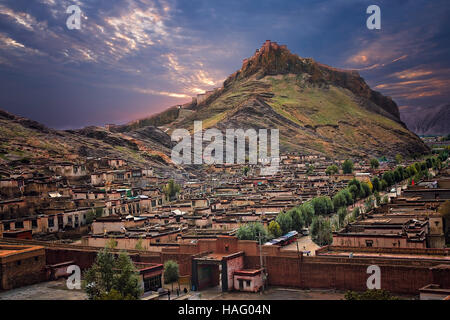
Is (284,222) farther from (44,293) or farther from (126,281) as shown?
(44,293)

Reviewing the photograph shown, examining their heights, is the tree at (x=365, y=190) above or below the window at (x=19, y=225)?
above

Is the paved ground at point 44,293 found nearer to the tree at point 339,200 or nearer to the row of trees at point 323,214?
the row of trees at point 323,214

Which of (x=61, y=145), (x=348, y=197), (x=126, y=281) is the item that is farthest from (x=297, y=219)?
(x=61, y=145)

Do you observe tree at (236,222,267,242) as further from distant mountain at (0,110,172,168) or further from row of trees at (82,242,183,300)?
distant mountain at (0,110,172,168)

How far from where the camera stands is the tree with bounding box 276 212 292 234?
38441mm

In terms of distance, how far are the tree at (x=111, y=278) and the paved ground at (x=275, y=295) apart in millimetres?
3660

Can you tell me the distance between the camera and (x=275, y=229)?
120 feet

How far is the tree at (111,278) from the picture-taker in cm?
1959

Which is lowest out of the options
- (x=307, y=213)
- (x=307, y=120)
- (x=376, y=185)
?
(x=307, y=213)

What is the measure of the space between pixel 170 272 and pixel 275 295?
6.03 m

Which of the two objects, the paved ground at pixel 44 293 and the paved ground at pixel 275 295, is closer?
the paved ground at pixel 44 293

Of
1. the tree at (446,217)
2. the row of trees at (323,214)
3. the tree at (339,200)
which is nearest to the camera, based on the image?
the tree at (446,217)

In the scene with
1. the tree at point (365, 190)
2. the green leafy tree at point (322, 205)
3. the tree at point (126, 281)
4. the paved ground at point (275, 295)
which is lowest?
the paved ground at point (275, 295)

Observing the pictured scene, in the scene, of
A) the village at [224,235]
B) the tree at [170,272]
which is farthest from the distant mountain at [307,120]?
the tree at [170,272]
